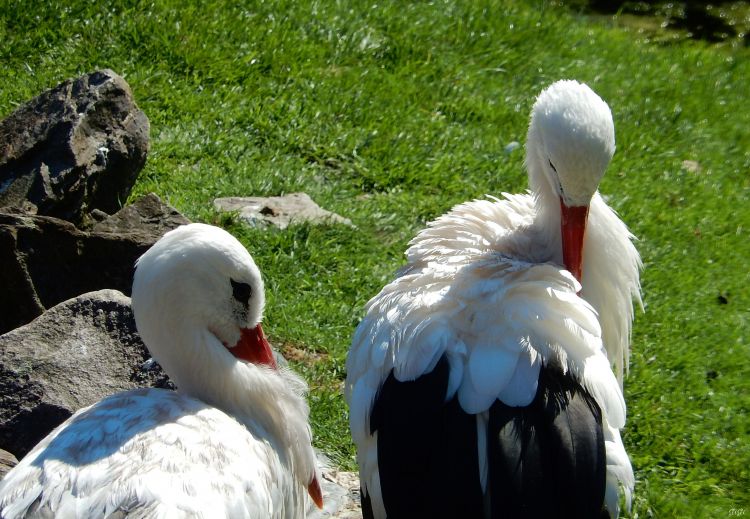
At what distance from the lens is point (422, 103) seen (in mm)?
6289

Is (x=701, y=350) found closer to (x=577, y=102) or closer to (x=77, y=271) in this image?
(x=577, y=102)

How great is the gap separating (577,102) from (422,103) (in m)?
2.94

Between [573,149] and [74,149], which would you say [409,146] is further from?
[573,149]

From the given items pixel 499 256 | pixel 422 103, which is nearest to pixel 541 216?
pixel 499 256

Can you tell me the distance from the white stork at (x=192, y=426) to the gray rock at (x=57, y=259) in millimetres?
799

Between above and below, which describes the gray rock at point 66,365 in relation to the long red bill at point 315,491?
above

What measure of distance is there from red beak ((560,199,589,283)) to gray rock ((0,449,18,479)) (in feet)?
5.92

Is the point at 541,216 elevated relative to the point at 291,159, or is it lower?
elevated

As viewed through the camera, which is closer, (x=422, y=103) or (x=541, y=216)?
(x=541, y=216)

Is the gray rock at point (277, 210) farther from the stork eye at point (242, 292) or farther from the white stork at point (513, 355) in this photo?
the stork eye at point (242, 292)

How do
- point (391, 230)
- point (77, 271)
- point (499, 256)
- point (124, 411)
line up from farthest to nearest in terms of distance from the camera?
point (391, 230), point (77, 271), point (499, 256), point (124, 411)

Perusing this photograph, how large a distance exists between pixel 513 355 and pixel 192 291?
917 millimetres

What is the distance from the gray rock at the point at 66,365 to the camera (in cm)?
337

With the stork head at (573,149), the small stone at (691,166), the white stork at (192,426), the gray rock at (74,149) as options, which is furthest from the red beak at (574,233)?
the small stone at (691,166)
